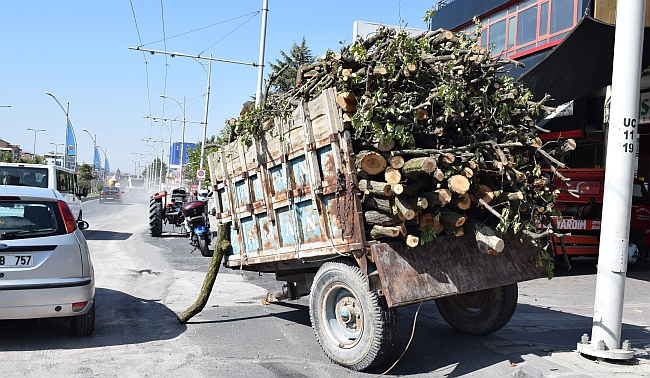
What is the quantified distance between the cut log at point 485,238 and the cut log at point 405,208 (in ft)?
2.29

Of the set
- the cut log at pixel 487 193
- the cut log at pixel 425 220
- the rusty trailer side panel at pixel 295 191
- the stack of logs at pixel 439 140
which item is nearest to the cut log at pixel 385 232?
the stack of logs at pixel 439 140

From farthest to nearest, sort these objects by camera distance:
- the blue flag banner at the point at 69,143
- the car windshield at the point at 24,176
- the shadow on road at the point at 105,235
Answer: the blue flag banner at the point at 69,143 → the shadow on road at the point at 105,235 → the car windshield at the point at 24,176

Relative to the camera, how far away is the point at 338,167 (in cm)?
522

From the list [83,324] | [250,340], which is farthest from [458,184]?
[83,324]

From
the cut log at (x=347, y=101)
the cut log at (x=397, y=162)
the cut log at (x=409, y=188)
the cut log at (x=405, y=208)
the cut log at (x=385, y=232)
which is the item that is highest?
the cut log at (x=347, y=101)

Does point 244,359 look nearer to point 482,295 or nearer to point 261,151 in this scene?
point 261,151

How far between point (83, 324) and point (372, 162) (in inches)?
141

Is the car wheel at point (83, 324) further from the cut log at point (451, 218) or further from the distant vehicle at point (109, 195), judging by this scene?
the distant vehicle at point (109, 195)

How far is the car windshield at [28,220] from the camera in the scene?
5.84 m

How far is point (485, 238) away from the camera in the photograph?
512cm

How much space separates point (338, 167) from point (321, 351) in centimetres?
205

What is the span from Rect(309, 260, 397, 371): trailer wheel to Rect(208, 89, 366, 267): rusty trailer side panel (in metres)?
0.26

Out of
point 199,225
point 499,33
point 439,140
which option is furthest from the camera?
point 499,33

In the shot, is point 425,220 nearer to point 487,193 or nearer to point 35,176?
point 487,193
